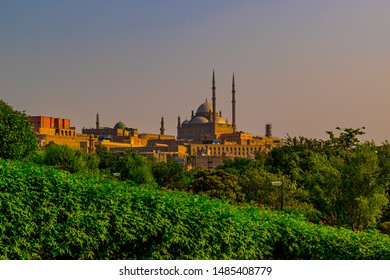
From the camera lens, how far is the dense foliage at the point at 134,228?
392 inches

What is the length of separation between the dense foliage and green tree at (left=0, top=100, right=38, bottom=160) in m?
14.2

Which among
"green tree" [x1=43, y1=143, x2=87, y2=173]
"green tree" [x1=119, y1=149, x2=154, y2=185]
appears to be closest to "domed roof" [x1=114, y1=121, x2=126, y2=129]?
"green tree" [x1=119, y1=149, x2=154, y2=185]

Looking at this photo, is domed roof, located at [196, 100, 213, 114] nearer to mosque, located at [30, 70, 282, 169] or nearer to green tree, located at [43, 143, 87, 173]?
mosque, located at [30, 70, 282, 169]

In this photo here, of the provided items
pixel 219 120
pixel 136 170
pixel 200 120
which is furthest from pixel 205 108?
pixel 136 170

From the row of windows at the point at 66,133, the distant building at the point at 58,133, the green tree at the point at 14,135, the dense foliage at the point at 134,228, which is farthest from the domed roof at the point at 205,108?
the dense foliage at the point at 134,228

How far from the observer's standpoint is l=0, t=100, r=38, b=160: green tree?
2514cm

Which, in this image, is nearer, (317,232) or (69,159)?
(317,232)

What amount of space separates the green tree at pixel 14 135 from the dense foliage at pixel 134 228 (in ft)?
46.6
